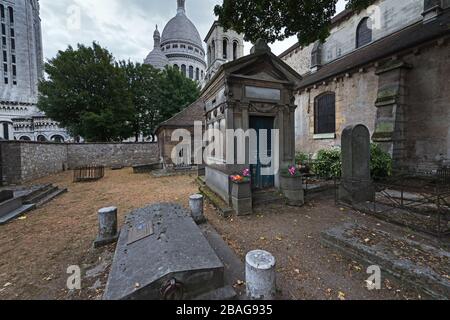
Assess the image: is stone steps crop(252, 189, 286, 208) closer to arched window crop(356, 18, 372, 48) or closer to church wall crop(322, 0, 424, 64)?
church wall crop(322, 0, 424, 64)

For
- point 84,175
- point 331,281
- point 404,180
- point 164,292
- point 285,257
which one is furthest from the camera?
point 84,175

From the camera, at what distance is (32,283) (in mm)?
2980

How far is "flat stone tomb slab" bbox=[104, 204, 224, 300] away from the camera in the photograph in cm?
223

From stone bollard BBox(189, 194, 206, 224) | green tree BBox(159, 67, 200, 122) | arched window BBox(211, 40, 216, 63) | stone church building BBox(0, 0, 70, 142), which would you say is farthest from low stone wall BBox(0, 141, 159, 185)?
stone church building BBox(0, 0, 70, 142)

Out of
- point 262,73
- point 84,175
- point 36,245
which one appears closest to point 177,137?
point 84,175

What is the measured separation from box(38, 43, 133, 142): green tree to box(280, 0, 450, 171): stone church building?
17891 millimetres

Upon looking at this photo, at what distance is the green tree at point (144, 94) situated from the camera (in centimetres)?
2352

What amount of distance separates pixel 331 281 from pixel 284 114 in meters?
5.22

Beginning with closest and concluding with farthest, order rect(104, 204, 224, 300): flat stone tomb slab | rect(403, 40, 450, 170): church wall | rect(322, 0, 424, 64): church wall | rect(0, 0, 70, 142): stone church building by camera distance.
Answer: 1. rect(104, 204, 224, 300): flat stone tomb slab
2. rect(403, 40, 450, 170): church wall
3. rect(322, 0, 424, 64): church wall
4. rect(0, 0, 70, 142): stone church building

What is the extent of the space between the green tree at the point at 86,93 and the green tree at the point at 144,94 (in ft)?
9.91

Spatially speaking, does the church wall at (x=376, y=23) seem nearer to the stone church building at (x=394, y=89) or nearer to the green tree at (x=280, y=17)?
the stone church building at (x=394, y=89)

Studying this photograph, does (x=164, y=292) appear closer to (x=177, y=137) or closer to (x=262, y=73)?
(x=262, y=73)

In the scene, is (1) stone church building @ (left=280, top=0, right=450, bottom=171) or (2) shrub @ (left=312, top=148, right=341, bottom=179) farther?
(2) shrub @ (left=312, top=148, right=341, bottom=179)

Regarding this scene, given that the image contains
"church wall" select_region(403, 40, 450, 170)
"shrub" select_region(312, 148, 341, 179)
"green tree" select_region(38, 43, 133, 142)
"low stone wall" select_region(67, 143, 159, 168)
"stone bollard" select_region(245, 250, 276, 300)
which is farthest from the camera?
"green tree" select_region(38, 43, 133, 142)
